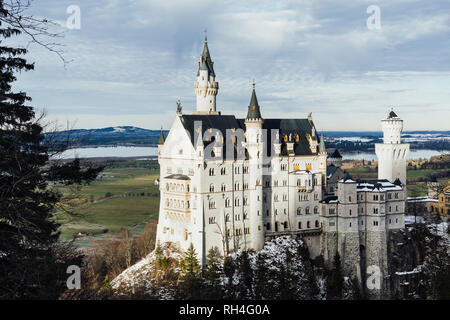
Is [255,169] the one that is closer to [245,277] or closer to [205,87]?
[245,277]

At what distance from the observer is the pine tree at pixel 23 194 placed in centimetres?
2012

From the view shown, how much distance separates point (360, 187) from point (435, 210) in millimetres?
23424

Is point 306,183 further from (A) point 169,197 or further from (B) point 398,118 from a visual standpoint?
(B) point 398,118

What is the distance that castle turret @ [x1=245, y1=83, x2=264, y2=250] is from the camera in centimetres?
6781

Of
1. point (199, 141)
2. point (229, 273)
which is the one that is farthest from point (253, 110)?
point (229, 273)

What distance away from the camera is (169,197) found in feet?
223

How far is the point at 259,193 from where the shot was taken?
6788 cm

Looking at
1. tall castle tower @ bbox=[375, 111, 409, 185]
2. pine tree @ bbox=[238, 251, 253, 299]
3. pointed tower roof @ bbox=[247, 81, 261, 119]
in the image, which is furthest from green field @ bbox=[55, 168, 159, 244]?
tall castle tower @ bbox=[375, 111, 409, 185]

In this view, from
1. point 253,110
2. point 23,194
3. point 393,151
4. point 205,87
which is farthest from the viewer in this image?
point 393,151

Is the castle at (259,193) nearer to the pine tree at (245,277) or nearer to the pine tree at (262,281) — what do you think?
the pine tree at (245,277)

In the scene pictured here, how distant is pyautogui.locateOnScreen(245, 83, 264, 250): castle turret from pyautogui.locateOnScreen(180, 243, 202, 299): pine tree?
28.4 ft

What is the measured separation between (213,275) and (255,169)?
47.4ft

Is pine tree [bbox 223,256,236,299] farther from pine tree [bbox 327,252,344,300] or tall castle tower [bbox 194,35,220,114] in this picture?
tall castle tower [bbox 194,35,220,114]
